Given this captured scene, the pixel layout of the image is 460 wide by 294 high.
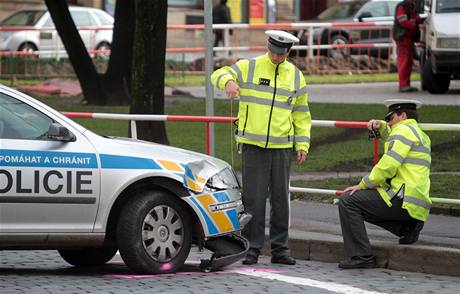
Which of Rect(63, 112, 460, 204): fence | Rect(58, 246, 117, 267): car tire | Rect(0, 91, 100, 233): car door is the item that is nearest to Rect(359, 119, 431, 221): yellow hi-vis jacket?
Rect(63, 112, 460, 204): fence

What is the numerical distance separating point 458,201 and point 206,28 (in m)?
3.03

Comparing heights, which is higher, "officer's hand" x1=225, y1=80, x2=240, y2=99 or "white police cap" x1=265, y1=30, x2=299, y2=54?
"white police cap" x1=265, y1=30, x2=299, y2=54

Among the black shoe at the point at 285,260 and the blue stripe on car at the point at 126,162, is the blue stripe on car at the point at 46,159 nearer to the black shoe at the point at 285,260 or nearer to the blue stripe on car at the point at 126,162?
the blue stripe on car at the point at 126,162

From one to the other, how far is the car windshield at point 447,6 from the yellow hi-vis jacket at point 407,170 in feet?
40.9

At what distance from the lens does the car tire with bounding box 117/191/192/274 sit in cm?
911

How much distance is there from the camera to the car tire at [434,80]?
22.3m

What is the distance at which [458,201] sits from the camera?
1052 cm

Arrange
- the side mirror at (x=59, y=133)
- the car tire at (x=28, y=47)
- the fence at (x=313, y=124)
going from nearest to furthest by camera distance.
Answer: the side mirror at (x=59, y=133), the fence at (x=313, y=124), the car tire at (x=28, y=47)

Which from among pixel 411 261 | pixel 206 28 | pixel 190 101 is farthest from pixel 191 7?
pixel 411 261

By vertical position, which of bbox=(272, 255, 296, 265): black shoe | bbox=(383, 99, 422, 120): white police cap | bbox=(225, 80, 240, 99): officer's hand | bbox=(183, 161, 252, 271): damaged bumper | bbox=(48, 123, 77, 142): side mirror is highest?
bbox=(225, 80, 240, 99): officer's hand

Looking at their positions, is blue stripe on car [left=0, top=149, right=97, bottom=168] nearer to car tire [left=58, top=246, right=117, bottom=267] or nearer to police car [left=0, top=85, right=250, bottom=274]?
police car [left=0, top=85, right=250, bottom=274]

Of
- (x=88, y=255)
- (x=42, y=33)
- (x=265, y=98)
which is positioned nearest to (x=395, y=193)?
(x=265, y=98)

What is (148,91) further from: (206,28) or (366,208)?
(366,208)

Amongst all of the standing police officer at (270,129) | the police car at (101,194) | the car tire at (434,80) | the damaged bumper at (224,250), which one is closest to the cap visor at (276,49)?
the standing police officer at (270,129)
